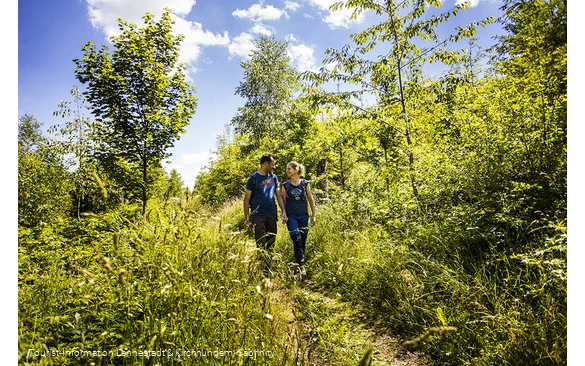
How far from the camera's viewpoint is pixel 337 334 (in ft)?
9.98

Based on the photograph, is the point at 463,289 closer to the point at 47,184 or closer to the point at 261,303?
the point at 261,303

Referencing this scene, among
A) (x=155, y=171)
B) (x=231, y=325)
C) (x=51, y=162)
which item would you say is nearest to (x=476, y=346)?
(x=231, y=325)

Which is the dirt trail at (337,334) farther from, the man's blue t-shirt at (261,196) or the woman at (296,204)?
the man's blue t-shirt at (261,196)

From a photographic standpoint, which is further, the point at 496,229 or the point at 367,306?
the point at 367,306

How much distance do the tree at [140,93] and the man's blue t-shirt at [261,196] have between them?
9.12 feet

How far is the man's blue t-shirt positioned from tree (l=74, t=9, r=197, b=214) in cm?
278

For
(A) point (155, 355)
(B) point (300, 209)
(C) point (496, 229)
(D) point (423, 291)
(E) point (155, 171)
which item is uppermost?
(E) point (155, 171)

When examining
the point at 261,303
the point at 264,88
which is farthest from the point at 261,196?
the point at 264,88

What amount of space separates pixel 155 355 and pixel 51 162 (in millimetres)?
13575

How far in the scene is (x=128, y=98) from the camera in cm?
629

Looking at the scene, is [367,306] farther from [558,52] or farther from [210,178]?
[210,178]

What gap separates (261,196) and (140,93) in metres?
3.71

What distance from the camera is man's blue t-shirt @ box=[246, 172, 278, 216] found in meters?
5.16
